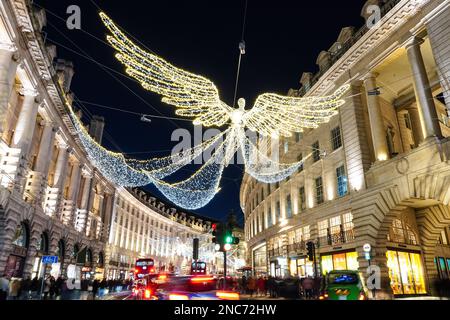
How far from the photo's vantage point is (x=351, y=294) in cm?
1265

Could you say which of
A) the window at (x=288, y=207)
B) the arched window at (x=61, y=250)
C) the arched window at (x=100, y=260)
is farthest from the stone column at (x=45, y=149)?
the arched window at (x=100, y=260)

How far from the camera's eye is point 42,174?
28250 millimetres

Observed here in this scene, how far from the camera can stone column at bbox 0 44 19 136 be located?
19.5 metres

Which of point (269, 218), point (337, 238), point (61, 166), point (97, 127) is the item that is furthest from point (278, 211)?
point (97, 127)

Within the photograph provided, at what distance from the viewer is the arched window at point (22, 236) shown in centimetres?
2480

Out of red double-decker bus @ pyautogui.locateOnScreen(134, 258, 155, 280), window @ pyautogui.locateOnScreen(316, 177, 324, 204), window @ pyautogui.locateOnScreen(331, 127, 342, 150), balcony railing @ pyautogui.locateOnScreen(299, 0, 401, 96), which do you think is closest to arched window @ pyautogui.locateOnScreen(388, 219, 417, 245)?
window @ pyautogui.locateOnScreen(316, 177, 324, 204)

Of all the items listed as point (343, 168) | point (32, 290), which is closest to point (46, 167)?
point (32, 290)

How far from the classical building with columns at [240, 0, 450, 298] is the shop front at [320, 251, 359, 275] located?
72 mm

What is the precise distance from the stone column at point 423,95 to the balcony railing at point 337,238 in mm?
8395

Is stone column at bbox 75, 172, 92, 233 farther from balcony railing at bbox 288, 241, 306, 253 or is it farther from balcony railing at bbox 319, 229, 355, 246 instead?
balcony railing at bbox 319, 229, 355, 246

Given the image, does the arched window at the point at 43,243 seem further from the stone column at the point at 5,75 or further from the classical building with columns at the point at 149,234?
the classical building with columns at the point at 149,234

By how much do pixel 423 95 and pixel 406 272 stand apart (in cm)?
1164

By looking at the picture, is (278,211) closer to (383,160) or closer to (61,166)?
(383,160)
